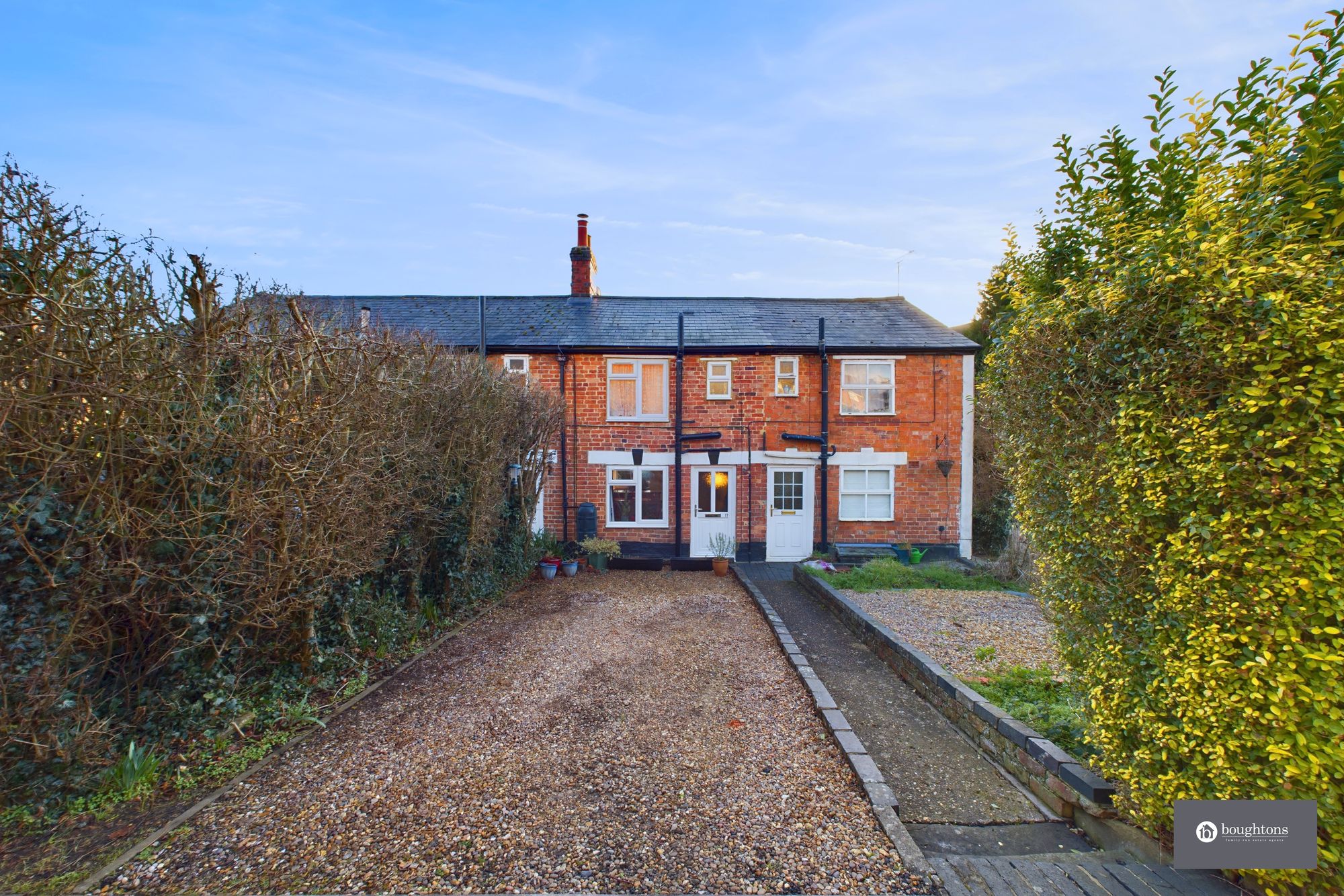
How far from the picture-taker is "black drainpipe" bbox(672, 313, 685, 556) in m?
12.6

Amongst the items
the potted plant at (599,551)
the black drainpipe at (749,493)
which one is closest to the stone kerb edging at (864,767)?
the potted plant at (599,551)

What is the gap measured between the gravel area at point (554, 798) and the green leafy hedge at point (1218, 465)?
1.64 meters

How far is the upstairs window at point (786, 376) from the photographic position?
1280 cm

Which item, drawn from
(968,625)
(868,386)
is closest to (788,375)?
(868,386)

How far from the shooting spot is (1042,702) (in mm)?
4219

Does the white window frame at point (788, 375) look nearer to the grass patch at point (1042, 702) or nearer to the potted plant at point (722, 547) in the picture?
the potted plant at point (722, 547)

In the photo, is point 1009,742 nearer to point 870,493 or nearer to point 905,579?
point 905,579

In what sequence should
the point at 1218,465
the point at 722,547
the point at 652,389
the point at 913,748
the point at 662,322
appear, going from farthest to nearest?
the point at 662,322 < the point at 652,389 < the point at 722,547 < the point at 913,748 < the point at 1218,465

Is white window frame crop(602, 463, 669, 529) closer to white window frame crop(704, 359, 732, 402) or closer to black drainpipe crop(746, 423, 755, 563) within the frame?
black drainpipe crop(746, 423, 755, 563)

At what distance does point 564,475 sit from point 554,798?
9.72m

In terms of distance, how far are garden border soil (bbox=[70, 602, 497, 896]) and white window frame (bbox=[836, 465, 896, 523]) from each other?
1017 centimetres

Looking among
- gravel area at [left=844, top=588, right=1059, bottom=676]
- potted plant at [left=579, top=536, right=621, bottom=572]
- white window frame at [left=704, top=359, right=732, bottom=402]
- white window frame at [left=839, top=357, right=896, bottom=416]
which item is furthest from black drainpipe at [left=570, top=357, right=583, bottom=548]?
gravel area at [left=844, top=588, right=1059, bottom=676]

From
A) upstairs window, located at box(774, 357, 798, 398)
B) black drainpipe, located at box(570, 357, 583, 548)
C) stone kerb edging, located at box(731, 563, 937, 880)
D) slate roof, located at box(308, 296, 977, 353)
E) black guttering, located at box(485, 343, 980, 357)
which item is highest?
slate roof, located at box(308, 296, 977, 353)

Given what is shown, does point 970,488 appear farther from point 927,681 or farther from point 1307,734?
point 1307,734
